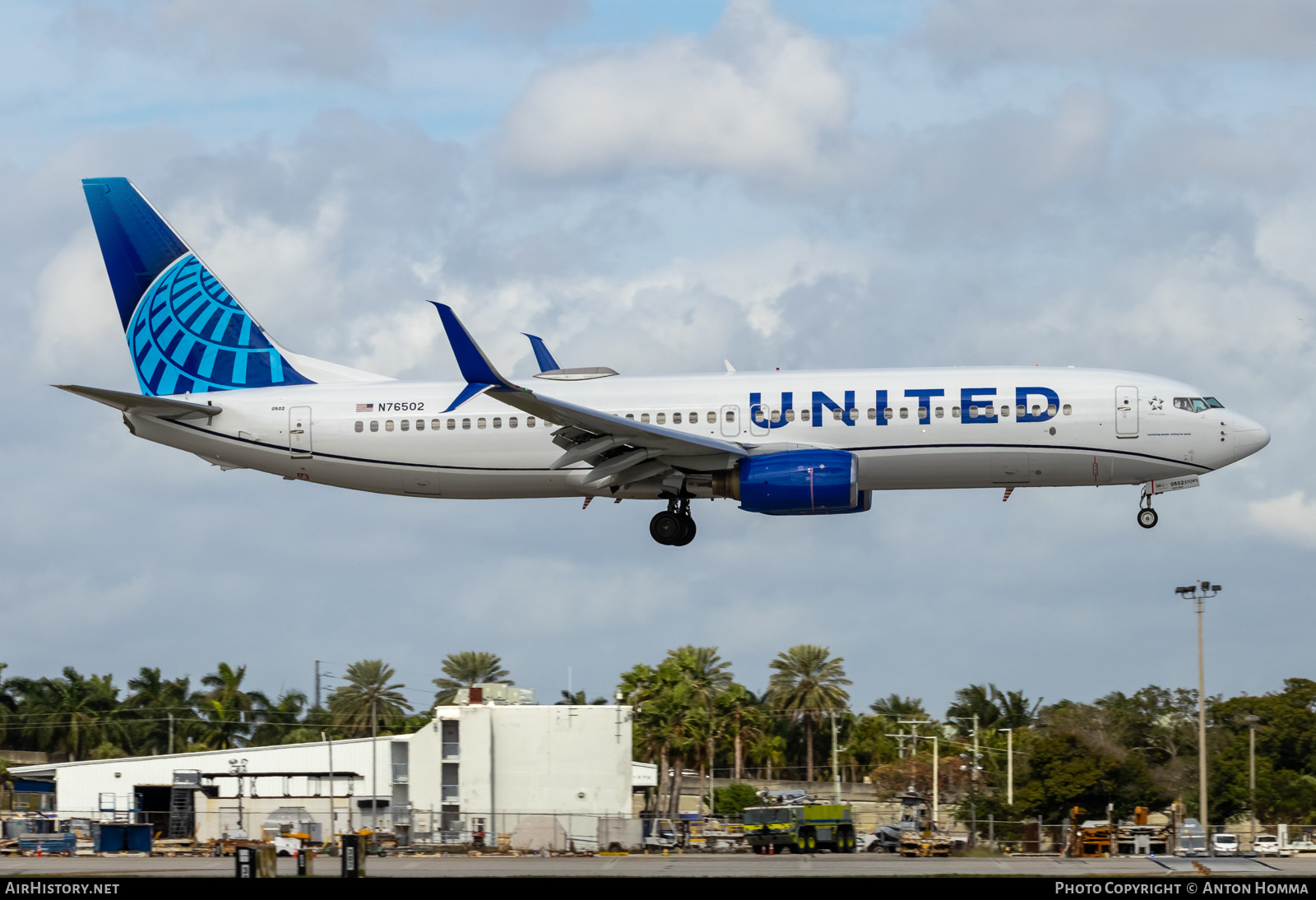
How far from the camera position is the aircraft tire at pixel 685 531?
40.2 meters

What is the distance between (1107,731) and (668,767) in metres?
32.5

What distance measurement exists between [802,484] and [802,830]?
19.9 m

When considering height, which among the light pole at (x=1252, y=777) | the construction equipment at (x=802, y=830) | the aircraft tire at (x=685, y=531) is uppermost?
the aircraft tire at (x=685, y=531)

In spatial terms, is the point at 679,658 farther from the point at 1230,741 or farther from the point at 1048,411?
the point at 1048,411

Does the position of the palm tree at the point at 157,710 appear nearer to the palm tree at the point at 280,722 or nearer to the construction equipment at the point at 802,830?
the palm tree at the point at 280,722

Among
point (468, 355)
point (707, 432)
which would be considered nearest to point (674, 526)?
point (707, 432)

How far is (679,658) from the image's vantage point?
8344cm

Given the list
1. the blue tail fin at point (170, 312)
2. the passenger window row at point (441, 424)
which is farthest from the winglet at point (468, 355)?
the blue tail fin at point (170, 312)

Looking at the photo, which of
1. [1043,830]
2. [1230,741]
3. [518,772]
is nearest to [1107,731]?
[1230,741]

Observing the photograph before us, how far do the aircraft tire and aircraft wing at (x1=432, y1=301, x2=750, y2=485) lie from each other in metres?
1.74

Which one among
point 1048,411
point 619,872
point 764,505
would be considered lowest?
point 619,872

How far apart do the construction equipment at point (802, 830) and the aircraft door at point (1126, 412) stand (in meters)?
20.1

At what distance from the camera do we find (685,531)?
1582 inches

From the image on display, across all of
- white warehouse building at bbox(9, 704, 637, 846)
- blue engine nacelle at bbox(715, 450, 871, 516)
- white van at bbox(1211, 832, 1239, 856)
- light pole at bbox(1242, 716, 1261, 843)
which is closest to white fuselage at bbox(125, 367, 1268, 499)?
blue engine nacelle at bbox(715, 450, 871, 516)
